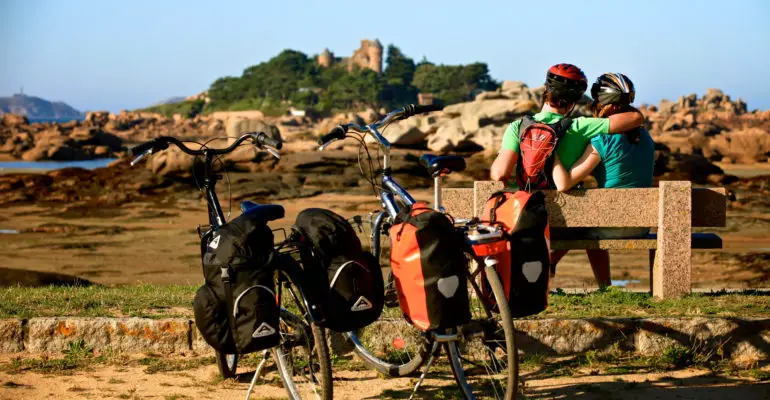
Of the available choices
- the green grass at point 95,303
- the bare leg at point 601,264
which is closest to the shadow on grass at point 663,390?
the bare leg at point 601,264

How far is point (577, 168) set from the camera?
684 centimetres

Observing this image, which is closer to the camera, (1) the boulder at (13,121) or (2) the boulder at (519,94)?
(2) the boulder at (519,94)

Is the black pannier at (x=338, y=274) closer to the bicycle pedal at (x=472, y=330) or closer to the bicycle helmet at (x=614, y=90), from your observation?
the bicycle pedal at (x=472, y=330)

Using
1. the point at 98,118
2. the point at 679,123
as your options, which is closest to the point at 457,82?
the point at 98,118

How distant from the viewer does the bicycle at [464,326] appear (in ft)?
15.6

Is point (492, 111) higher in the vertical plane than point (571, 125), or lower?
higher

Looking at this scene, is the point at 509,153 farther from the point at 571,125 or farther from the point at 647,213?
the point at 647,213

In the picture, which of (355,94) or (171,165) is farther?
(355,94)

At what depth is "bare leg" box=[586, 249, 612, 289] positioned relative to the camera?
25.5 feet

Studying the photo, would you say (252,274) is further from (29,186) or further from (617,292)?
(29,186)

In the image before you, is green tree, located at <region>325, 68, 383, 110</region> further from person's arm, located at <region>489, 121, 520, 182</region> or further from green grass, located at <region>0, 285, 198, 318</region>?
person's arm, located at <region>489, 121, 520, 182</region>

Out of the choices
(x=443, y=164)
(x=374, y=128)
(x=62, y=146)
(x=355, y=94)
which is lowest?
(x=62, y=146)

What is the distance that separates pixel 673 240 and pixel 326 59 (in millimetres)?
152677

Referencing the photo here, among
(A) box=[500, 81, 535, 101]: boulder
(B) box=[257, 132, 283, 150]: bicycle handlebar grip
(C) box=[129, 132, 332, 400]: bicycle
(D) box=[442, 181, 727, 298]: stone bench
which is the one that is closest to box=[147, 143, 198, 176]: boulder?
(A) box=[500, 81, 535, 101]: boulder
